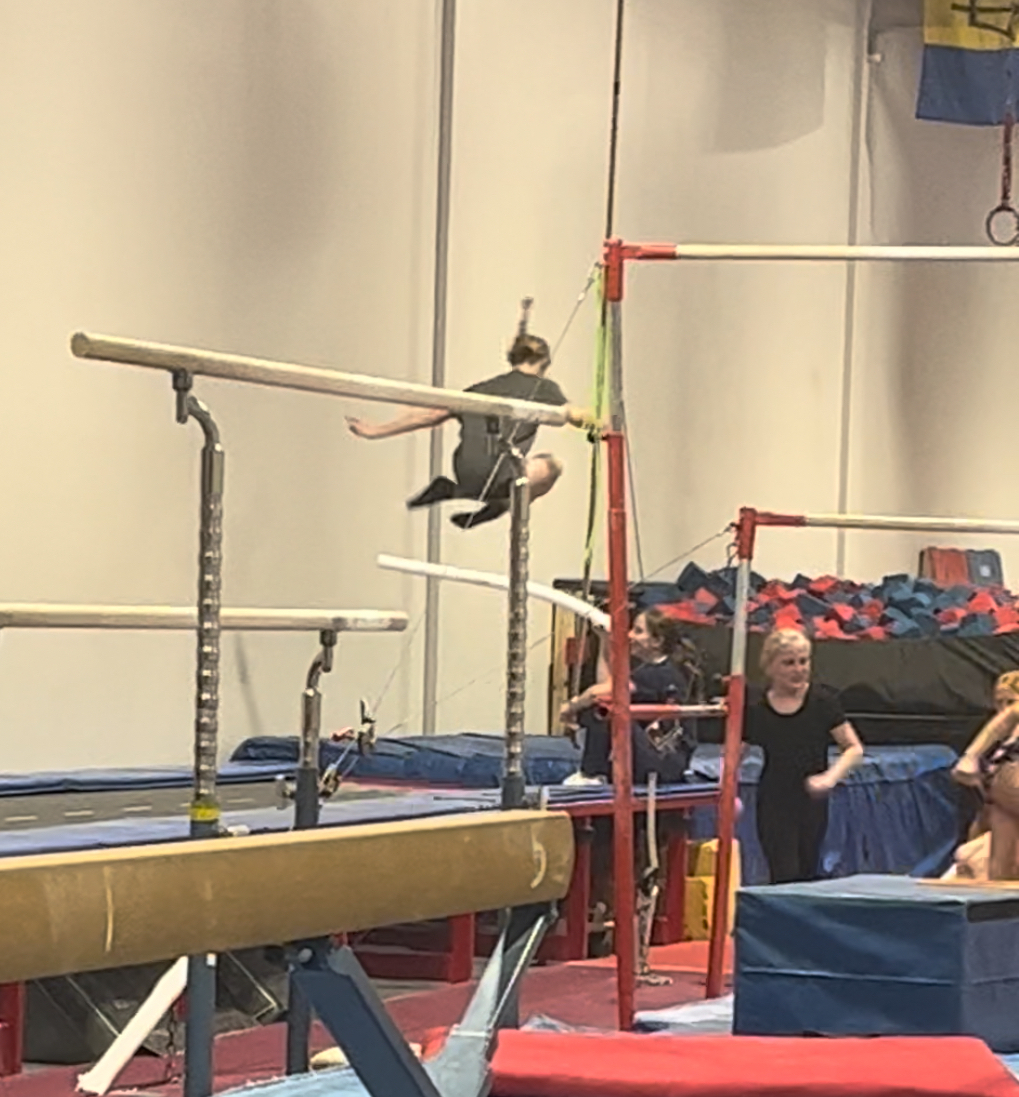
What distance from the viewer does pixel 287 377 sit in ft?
12.9

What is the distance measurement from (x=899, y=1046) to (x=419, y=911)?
5.15 feet

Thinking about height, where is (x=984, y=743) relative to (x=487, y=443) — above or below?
below

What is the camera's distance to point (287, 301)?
878cm

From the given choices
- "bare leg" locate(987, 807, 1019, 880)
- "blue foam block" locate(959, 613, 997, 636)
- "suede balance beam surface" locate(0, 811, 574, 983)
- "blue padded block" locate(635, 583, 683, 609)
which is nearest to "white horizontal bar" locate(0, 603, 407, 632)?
"suede balance beam surface" locate(0, 811, 574, 983)

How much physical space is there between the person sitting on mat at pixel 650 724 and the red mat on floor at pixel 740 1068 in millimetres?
3021

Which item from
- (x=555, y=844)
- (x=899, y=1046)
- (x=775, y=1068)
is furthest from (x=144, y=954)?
(x=899, y=1046)

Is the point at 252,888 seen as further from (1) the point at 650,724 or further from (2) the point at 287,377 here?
(1) the point at 650,724

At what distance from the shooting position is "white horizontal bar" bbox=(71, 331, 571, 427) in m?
3.38

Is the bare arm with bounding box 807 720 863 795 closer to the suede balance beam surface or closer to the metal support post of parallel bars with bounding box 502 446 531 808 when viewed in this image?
the metal support post of parallel bars with bounding box 502 446 531 808

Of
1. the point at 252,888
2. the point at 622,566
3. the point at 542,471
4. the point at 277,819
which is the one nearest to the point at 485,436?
the point at 542,471

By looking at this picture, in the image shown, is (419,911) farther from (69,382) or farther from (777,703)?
(69,382)

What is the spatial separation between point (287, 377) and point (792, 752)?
3.59 meters

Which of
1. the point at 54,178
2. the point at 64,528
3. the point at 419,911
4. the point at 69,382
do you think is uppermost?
the point at 54,178

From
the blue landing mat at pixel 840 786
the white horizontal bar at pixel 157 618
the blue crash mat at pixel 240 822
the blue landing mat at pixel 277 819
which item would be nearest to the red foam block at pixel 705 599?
the blue landing mat at pixel 840 786
